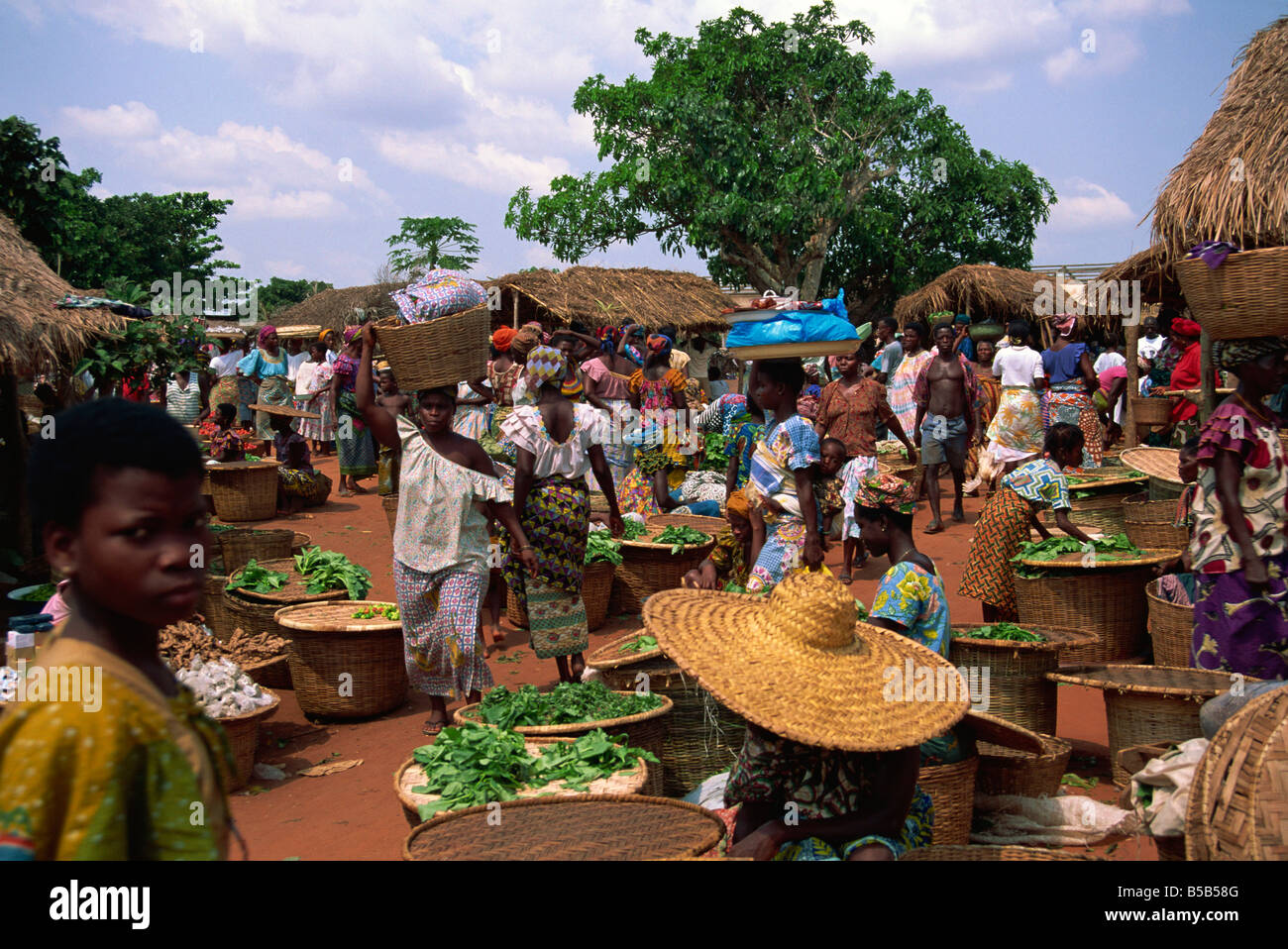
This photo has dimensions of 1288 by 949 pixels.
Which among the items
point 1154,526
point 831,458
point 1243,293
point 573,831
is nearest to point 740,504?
point 831,458

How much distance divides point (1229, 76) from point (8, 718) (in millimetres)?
9587

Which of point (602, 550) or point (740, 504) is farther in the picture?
point (602, 550)

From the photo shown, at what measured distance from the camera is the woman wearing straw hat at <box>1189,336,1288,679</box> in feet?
13.6

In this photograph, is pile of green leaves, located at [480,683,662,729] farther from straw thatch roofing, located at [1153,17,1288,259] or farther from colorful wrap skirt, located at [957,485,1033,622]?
straw thatch roofing, located at [1153,17,1288,259]

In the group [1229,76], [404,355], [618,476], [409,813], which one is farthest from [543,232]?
[409,813]

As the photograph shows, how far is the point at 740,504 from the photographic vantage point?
5.44 m

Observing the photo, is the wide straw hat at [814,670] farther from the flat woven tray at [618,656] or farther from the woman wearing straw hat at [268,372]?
the woman wearing straw hat at [268,372]

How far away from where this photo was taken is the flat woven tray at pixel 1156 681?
411 centimetres

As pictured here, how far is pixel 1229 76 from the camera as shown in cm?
823

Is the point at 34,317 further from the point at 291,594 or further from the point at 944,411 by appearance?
the point at 944,411

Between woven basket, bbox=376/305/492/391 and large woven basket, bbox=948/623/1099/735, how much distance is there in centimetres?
279

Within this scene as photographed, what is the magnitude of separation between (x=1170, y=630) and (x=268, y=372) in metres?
12.1

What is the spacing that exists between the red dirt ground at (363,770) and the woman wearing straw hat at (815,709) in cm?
145

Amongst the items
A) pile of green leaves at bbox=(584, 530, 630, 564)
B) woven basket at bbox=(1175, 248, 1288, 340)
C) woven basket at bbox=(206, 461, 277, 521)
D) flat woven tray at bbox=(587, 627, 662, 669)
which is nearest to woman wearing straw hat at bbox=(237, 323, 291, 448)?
woven basket at bbox=(206, 461, 277, 521)
